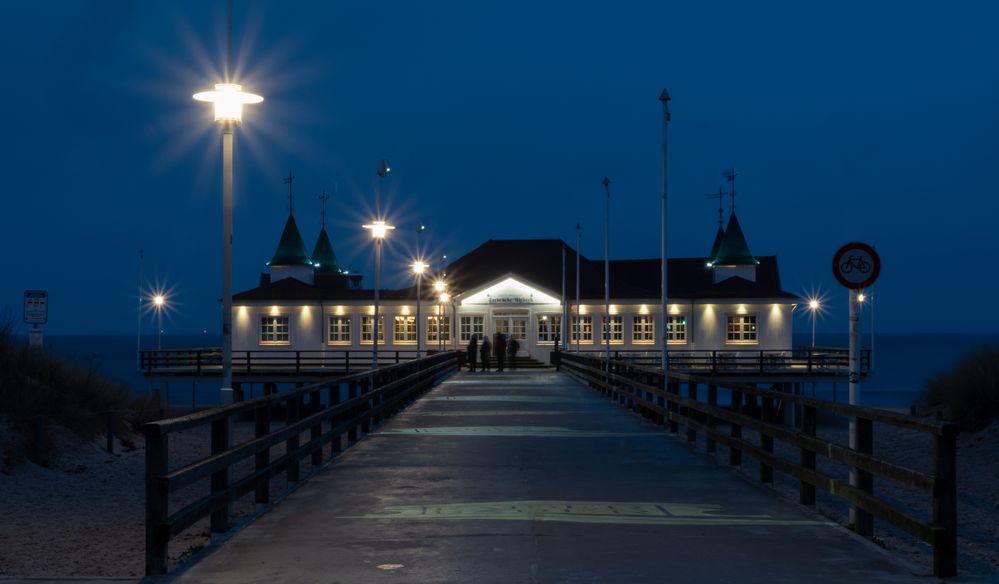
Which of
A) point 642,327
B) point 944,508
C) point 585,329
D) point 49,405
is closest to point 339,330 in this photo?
point 585,329

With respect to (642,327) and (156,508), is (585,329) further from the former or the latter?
(156,508)

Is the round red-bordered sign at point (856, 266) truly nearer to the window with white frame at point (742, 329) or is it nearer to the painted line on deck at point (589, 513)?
the painted line on deck at point (589, 513)

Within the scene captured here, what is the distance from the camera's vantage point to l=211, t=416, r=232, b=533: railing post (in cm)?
961

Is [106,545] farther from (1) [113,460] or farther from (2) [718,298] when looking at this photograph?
(2) [718,298]

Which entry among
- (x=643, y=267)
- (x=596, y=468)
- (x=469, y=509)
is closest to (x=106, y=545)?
(x=469, y=509)

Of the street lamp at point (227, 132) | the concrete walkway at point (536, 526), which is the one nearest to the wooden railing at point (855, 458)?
the concrete walkway at point (536, 526)

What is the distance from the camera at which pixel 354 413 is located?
1758 cm

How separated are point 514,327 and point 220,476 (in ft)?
176

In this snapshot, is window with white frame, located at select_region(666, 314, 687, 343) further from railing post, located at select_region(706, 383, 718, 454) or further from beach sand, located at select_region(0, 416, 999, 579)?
railing post, located at select_region(706, 383, 718, 454)

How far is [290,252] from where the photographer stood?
3132 inches

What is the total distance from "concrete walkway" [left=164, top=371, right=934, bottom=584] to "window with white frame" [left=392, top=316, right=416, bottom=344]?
4919cm

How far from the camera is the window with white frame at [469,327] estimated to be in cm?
6419

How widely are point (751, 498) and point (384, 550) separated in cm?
426

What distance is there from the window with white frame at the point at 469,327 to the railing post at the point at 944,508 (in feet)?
185
